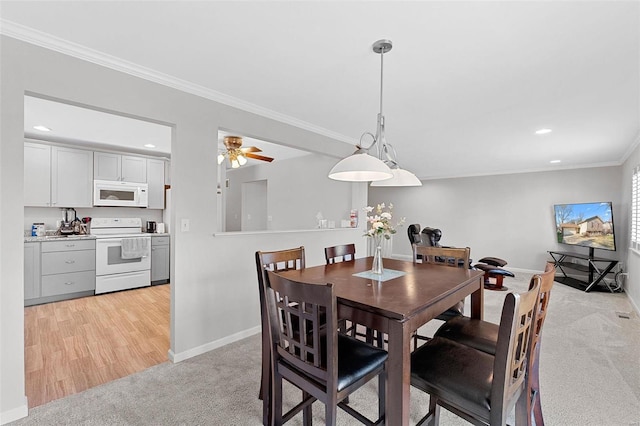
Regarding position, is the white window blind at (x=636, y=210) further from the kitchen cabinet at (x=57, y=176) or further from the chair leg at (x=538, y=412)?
the kitchen cabinet at (x=57, y=176)

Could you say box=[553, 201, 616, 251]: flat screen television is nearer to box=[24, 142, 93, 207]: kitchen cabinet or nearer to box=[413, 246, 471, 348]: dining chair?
box=[413, 246, 471, 348]: dining chair

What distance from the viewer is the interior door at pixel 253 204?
729 cm

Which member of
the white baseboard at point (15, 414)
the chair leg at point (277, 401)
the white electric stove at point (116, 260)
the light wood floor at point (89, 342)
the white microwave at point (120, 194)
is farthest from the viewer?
the white microwave at point (120, 194)

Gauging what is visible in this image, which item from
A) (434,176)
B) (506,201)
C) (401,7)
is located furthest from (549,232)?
(401,7)

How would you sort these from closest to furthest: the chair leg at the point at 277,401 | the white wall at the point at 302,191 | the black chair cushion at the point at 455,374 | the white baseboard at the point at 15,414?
the black chair cushion at the point at 455,374
the chair leg at the point at 277,401
the white baseboard at the point at 15,414
the white wall at the point at 302,191

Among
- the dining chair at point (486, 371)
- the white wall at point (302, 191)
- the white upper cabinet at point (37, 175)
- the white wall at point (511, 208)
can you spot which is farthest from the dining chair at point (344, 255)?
the white wall at point (511, 208)

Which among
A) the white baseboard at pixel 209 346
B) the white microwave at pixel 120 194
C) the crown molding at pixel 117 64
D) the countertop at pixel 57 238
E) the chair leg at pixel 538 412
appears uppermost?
the crown molding at pixel 117 64

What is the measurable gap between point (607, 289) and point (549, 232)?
4.72 feet

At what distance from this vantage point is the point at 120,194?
489 centimetres

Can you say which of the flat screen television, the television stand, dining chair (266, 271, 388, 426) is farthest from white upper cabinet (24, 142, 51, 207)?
the flat screen television

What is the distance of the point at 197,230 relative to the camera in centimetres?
255

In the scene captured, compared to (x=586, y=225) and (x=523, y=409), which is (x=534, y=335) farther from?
(x=586, y=225)

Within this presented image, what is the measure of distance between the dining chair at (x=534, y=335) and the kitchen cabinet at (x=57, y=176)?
5439 mm

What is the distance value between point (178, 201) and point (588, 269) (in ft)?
21.2
